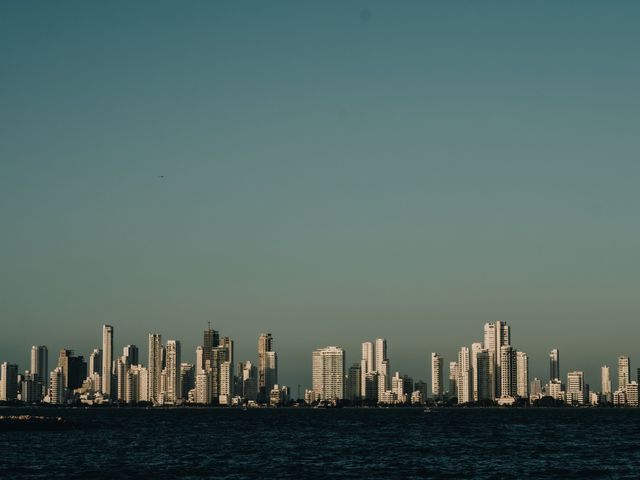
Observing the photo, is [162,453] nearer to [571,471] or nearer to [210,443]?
[210,443]

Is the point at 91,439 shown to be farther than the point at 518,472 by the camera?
Yes

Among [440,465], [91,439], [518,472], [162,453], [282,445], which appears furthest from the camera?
[91,439]

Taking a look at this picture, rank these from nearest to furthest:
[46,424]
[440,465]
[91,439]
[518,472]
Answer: [518,472], [440,465], [91,439], [46,424]

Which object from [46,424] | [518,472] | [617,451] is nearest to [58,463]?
[518,472]

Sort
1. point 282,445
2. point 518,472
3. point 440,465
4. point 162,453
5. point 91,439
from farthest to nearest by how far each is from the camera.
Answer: point 91,439
point 282,445
point 162,453
point 440,465
point 518,472

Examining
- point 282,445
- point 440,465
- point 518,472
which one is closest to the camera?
point 518,472

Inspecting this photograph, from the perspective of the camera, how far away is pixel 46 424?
19550 centimetres

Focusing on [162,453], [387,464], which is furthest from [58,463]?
[387,464]

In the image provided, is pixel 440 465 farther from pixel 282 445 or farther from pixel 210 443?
pixel 210 443

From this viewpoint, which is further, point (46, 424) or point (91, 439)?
point (46, 424)

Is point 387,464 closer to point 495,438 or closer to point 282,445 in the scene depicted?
point 282,445

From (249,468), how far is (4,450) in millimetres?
41788

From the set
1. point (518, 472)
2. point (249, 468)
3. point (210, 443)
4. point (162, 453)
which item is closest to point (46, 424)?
point (210, 443)

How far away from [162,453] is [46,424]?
7295 centimetres
